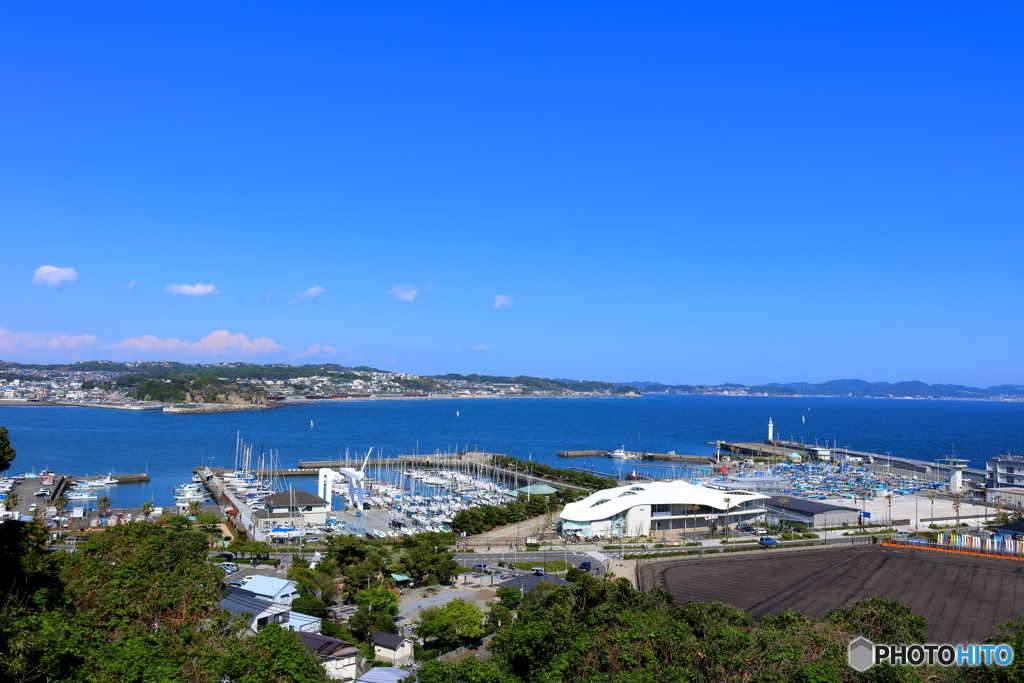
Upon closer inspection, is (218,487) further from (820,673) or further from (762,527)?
(820,673)

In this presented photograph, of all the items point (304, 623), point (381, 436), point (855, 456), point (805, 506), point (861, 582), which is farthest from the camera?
point (381, 436)

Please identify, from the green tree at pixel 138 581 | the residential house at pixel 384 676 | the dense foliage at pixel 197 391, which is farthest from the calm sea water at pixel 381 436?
the residential house at pixel 384 676

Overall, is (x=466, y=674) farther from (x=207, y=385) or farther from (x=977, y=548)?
(x=207, y=385)

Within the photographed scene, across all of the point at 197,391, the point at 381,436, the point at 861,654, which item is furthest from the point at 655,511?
the point at 197,391

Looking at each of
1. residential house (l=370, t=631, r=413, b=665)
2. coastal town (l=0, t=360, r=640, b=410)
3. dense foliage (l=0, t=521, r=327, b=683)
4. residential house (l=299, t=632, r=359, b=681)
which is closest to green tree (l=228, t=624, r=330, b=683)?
dense foliage (l=0, t=521, r=327, b=683)

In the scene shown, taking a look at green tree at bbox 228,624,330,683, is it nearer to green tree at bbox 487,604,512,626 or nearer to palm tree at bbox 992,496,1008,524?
green tree at bbox 487,604,512,626

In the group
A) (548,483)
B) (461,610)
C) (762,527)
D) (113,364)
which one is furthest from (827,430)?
(113,364)
